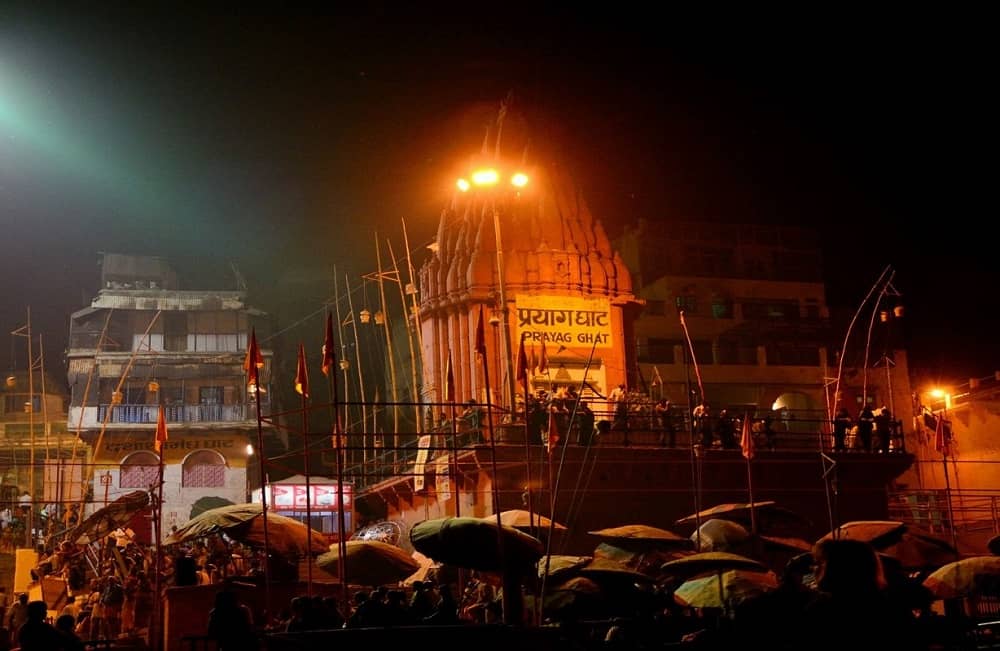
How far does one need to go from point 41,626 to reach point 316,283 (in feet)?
153

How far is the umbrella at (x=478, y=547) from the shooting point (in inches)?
567

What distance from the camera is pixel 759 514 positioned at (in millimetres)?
23984

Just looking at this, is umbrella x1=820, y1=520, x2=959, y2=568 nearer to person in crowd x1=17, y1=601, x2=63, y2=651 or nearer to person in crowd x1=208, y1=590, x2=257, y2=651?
person in crowd x1=208, y1=590, x2=257, y2=651

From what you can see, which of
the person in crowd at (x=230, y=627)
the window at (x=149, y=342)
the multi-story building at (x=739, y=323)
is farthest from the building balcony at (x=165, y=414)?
the person in crowd at (x=230, y=627)

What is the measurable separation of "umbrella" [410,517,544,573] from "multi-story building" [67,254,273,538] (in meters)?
36.8

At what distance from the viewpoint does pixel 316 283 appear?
5675 cm

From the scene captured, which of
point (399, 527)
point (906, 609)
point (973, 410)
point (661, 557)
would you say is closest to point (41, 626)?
point (906, 609)

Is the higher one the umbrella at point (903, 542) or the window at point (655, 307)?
the window at point (655, 307)

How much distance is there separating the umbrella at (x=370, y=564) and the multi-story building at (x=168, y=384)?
31.2m

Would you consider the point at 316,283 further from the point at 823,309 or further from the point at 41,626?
the point at 41,626

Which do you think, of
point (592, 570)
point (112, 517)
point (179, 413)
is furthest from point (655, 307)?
point (592, 570)

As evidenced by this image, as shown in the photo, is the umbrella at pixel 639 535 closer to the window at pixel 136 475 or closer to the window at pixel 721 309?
the window at pixel 721 309

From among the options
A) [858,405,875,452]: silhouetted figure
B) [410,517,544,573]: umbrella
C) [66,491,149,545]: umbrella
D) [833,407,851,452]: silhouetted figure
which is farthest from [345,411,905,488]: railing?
[410,517,544,573]: umbrella

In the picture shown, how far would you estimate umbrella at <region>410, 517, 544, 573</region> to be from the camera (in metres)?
14.4
